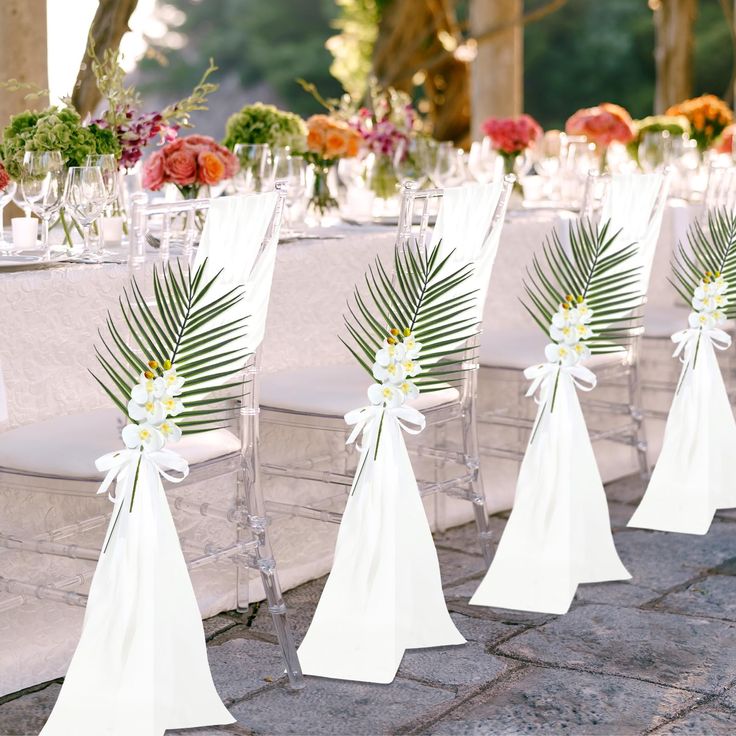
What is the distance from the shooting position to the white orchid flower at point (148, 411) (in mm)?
2377

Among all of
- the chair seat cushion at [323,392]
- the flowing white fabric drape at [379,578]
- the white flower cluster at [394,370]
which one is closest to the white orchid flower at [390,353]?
the white flower cluster at [394,370]

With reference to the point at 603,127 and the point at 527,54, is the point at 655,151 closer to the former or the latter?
the point at 603,127

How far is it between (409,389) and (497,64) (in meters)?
4.19

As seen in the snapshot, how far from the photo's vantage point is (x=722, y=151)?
5336 mm

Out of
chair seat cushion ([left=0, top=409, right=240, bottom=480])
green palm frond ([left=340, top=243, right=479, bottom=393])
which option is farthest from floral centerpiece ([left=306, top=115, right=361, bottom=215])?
chair seat cushion ([left=0, top=409, right=240, bottom=480])

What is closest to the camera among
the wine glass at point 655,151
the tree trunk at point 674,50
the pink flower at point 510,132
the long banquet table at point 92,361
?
the long banquet table at point 92,361

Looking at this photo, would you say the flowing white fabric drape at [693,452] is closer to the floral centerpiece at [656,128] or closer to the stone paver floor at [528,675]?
the stone paver floor at [528,675]

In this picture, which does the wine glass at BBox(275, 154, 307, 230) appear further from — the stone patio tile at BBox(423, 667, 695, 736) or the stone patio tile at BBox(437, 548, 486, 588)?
the stone patio tile at BBox(423, 667, 695, 736)

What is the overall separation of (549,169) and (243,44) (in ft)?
58.3

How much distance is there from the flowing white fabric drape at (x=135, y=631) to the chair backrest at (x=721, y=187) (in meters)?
2.21

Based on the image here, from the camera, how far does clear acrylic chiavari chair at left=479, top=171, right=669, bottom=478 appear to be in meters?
3.56

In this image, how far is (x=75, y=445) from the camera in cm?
255

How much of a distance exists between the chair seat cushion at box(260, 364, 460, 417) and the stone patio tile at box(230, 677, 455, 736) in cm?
60

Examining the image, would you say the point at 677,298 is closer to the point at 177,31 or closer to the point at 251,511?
the point at 251,511
